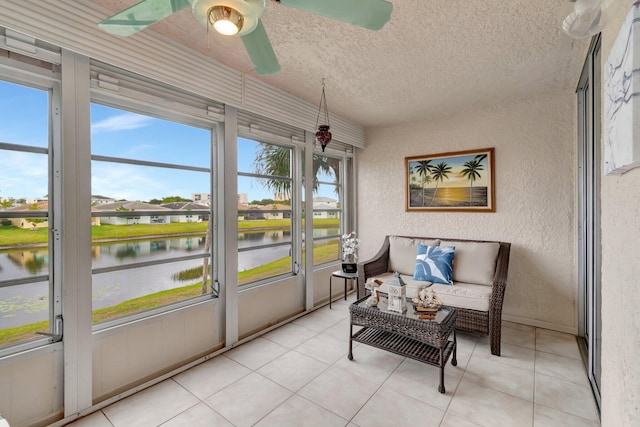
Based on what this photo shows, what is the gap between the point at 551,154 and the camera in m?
3.10

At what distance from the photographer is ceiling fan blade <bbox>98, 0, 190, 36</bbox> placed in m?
1.17

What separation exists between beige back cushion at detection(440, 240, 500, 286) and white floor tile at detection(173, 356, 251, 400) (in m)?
2.47

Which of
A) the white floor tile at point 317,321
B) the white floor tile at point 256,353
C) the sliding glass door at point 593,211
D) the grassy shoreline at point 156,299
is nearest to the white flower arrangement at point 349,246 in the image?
the grassy shoreline at point 156,299

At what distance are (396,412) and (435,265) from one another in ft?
5.75

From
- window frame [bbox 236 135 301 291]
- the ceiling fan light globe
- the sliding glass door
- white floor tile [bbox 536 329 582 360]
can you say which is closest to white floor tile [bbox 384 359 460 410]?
the sliding glass door

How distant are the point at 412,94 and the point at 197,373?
11.1ft

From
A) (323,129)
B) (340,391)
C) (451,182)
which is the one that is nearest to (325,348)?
(340,391)

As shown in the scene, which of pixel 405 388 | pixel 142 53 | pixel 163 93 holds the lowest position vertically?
pixel 405 388

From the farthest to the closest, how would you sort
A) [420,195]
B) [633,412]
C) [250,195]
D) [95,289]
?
[420,195] < [250,195] < [95,289] < [633,412]

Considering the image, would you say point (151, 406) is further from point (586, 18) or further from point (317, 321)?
point (586, 18)

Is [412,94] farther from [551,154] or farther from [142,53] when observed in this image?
[142,53]

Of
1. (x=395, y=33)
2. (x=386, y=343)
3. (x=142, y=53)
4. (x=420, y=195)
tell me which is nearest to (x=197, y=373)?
(x=386, y=343)

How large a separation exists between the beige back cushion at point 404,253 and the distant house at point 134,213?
2716mm

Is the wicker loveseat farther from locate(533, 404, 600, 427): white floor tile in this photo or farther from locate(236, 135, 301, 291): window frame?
locate(236, 135, 301, 291): window frame
